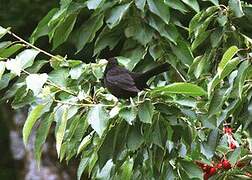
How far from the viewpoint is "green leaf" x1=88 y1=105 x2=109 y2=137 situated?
1115mm

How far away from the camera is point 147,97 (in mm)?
1162

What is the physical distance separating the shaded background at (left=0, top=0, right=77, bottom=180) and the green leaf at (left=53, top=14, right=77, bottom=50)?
2433 mm

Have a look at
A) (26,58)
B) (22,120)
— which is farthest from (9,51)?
(22,120)

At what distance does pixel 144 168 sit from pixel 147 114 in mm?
223

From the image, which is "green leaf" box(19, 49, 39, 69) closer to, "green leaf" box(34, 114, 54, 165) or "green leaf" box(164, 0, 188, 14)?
"green leaf" box(34, 114, 54, 165)

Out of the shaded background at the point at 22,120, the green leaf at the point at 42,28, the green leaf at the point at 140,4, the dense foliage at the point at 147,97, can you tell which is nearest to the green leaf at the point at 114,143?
the dense foliage at the point at 147,97

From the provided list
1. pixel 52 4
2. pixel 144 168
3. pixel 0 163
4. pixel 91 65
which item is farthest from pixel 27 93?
pixel 0 163

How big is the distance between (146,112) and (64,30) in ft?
1.58

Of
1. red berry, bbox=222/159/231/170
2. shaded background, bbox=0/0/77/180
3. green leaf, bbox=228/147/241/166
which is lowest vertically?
shaded background, bbox=0/0/77/180

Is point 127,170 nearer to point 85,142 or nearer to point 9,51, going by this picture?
point 85,142

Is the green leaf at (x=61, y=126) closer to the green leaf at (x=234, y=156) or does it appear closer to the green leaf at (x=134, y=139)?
the green leaf at (x=134, y=139)

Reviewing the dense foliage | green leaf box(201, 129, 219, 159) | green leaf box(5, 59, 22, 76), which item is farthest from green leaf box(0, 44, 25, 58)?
green leaf box(201, 129, 219, 159)

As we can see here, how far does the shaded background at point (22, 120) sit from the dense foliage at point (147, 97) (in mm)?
2451

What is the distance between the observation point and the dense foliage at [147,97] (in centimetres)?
114
